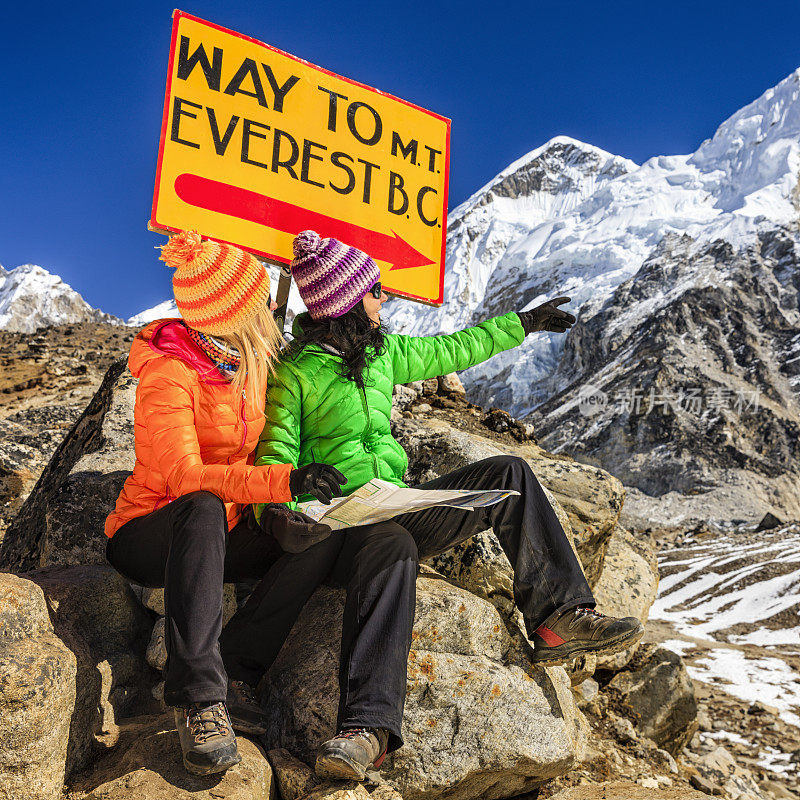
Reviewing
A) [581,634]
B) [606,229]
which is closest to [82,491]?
[581,634]

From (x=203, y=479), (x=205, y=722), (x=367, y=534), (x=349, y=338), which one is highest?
(x=349, y=338)

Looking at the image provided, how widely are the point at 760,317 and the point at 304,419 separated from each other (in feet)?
200

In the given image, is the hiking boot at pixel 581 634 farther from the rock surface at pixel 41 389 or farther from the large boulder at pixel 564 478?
the rock surface at pixel 41 389

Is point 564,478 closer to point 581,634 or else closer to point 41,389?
point 581,634

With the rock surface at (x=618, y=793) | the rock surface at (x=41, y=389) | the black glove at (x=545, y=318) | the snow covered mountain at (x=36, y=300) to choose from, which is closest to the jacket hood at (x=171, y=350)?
the black glove at (x=545, y=318)

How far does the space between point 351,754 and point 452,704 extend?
0.63m

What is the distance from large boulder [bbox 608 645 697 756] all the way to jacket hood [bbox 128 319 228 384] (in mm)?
3503

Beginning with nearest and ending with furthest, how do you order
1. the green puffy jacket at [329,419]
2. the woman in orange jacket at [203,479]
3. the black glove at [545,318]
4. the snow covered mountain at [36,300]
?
the woman in orange jacket at [203,479], the green puffy jacket at [329,419], the black glove at [545,318], the snow covered mountain at [36,300]

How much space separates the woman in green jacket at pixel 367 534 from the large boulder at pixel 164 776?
21 cm

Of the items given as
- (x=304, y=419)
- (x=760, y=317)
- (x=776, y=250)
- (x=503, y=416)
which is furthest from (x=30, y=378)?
(x=776, y=250)

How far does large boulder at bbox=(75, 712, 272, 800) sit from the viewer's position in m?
1.81

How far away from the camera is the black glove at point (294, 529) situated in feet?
7.16

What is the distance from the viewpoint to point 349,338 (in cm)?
291

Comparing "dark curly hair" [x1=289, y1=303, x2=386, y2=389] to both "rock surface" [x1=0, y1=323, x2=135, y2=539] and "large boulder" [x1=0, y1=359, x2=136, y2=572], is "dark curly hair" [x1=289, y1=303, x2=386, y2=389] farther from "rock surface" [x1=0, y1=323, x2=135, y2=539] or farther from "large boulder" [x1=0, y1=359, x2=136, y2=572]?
"rock surface" [x1=0, y1=323, x2=135, y2=539]
